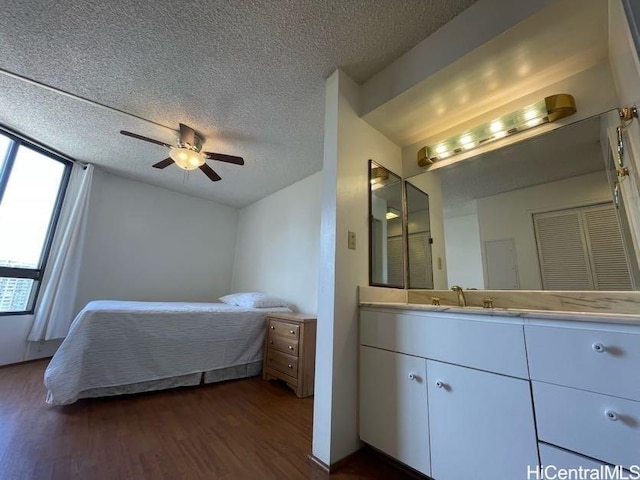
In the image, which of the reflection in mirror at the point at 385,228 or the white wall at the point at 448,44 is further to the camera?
the reflection in mirror at the point at 385,228

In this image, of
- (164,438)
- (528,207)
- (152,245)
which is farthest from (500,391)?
(152,245)

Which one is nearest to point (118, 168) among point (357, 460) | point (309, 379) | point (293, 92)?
point (293, 92)

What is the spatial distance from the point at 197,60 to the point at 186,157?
84 cm

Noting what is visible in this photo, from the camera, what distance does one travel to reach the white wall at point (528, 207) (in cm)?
139

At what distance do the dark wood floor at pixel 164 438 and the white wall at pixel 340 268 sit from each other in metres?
0.21

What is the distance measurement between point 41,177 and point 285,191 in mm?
2996

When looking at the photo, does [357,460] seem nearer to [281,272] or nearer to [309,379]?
[309,379]

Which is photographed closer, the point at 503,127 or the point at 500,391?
the point at 500,391

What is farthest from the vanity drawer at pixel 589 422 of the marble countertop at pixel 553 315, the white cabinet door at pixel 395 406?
the white cabinet door at pixel 395 406

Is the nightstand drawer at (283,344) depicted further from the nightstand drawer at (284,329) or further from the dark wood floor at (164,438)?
the dark wood floor at (164,438)

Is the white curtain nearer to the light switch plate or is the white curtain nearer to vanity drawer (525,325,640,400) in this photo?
the light switch plate

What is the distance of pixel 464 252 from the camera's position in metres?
1.79

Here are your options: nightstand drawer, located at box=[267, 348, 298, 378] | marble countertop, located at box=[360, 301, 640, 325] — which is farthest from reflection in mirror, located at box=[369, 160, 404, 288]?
nightstand drawer, located at box=[267, 348, 298, 378]

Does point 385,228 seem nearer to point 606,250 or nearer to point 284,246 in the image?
point 606,250
